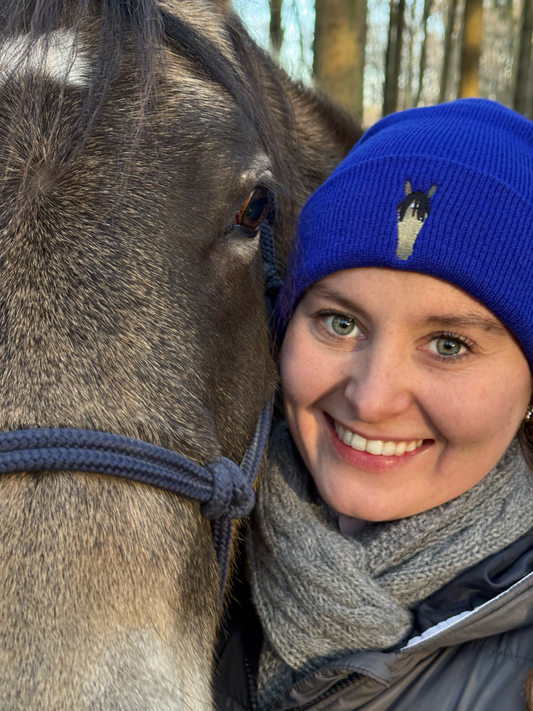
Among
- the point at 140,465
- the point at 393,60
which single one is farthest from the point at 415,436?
the point at 393,60

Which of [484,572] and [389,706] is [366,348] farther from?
[389,706]

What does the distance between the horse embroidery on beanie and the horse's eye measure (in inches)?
14.4

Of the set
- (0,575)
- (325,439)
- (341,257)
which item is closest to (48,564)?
(0,575)

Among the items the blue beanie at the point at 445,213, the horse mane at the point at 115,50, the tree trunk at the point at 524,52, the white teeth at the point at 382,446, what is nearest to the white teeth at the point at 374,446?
the white teeth at the point at 382,446

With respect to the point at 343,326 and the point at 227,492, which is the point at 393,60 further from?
the point at 227,492

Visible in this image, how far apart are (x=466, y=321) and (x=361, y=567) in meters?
0.67

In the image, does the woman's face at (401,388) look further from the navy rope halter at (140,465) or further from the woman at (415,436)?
the navy rope halter at (140,465)

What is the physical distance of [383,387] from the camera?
170 cm

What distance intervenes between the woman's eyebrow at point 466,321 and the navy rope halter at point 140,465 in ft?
1.93

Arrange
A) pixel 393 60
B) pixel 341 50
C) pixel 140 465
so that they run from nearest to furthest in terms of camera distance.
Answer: pixel 140 465, pixel 341 50, pixel 393 60

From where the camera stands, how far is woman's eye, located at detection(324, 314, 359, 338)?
1867mm

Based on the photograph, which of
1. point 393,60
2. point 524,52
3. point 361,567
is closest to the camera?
point 361,567

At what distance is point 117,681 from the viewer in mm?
1231

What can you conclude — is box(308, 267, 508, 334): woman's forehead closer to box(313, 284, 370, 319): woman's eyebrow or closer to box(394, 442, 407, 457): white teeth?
box(313, 284, 370, 319): woman's eyebrow
